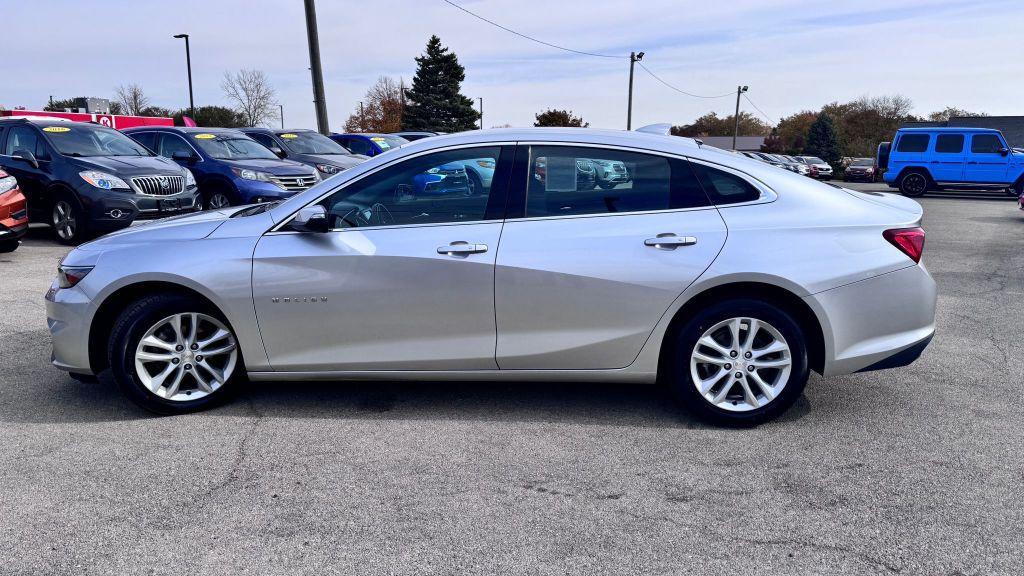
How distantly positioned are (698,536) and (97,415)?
11.0 ft

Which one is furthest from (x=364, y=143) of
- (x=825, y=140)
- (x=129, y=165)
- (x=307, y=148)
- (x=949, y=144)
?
(x=825, y=140)

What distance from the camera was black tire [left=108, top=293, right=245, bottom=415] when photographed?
4184mm

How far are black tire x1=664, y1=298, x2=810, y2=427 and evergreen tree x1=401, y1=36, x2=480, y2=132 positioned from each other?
58.8 meters

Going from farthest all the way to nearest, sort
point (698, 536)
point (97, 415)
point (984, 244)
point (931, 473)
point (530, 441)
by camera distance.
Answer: point (984, 244)
point (97, 415)
point (530, 441)
point (931, 473)
point (698, 536)

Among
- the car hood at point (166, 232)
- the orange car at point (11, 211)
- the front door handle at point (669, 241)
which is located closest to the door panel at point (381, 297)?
the car hood at point (166, 232)

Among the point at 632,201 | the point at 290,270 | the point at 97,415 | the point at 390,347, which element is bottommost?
the point at 97,415

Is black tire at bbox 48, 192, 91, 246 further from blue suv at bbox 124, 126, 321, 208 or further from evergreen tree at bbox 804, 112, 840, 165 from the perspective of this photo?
evergreen tree at bbox 804, 112, 840, 165

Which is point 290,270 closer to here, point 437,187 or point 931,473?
point 437,187

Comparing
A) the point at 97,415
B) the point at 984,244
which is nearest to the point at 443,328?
the point at 97,415


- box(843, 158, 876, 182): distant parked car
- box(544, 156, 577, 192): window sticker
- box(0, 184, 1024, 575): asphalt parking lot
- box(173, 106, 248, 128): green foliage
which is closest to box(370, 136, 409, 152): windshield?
box(0, 184, 1024, 575): asphalt parking lot

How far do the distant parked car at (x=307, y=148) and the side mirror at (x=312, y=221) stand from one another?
1066 cm

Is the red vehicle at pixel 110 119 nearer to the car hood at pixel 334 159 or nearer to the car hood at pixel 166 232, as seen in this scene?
the car hood at pixel 334 159

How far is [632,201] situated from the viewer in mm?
4082

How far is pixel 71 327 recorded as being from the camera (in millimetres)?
4285
